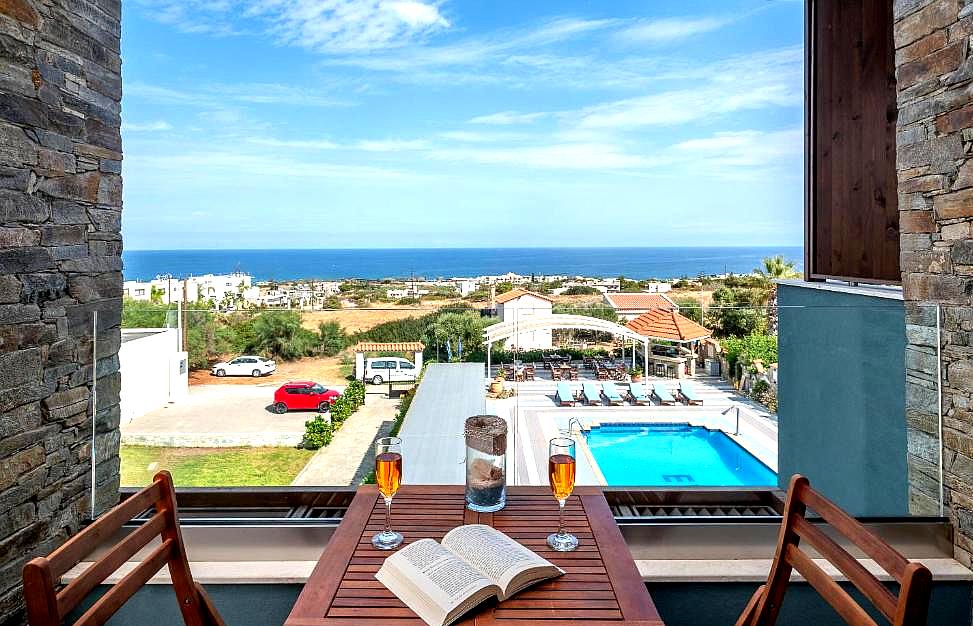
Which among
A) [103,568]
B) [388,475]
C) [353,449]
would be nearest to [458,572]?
[388,475]

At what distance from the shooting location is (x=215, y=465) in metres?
2.47

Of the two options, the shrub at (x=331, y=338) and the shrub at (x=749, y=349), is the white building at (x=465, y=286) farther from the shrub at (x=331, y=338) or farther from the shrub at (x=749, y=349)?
the shrub at (x=749, y=349)

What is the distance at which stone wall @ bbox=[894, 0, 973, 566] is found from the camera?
1.97 m

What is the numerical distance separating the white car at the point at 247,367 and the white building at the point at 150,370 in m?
0.14

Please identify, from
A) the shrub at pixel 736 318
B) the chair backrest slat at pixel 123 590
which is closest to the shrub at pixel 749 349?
the shrub at pixel 736 318

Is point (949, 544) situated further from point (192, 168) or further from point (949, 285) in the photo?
point (192, 168)

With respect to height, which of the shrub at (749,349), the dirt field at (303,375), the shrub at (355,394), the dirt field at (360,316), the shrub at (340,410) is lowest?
the shrub at (340,410)

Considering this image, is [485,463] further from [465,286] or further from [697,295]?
[697,295]

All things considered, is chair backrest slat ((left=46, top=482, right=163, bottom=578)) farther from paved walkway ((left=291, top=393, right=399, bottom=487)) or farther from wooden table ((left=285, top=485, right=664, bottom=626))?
paved walkway ((left=291, top=393, right=399, bottom=487))

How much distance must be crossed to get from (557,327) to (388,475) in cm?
131

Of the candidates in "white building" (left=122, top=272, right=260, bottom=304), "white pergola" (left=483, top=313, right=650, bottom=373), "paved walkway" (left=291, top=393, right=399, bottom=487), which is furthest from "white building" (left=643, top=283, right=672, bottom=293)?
"white building" (left=122, top=272, right=260, bottom=304)

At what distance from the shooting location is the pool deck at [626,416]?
2.43 m

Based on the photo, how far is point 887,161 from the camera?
115 inches

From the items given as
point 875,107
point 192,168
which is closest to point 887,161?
point 875,107
